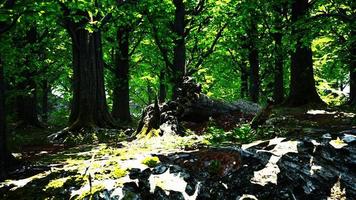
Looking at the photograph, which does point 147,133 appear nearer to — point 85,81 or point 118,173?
point 118,173

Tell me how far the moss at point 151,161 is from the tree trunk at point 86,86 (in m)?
8.07

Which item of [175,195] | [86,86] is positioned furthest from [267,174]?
[86,86]

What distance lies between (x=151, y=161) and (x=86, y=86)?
9022 millimetres

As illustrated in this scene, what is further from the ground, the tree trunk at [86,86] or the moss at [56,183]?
the tree trunk at [86,86]

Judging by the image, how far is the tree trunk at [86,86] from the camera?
46.6ft

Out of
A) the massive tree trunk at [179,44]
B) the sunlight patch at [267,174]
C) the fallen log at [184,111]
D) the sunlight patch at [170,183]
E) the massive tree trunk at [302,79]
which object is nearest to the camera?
the sunlight patch at [170,183]

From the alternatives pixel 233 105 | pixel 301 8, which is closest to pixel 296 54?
pixel 301 8

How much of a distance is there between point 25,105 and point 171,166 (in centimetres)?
1813

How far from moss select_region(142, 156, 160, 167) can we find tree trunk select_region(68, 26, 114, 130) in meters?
8.07

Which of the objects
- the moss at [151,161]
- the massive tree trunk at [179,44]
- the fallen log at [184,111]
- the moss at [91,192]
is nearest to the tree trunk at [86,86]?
the fallen log at [184,111]

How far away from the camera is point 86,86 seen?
14430mm

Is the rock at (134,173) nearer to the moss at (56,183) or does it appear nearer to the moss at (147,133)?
the moss at (56,183)

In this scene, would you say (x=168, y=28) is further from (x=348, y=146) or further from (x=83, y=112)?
(x=348, y=146)

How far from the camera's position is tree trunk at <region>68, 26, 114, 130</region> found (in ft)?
46.6
